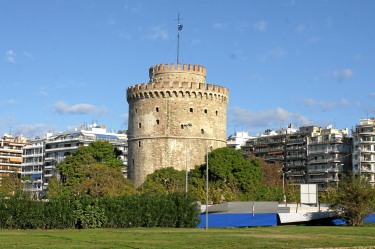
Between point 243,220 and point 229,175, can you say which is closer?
point 243,220

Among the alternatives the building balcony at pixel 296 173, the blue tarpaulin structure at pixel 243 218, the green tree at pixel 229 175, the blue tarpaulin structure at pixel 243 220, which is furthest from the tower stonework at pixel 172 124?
the building balcony at pixel 296 173

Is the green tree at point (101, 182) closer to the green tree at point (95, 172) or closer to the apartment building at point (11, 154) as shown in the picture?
the green tree at point (95, 172)

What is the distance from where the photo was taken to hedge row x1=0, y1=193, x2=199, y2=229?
42.7m

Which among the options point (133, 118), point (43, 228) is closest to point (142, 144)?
point (133, 118)

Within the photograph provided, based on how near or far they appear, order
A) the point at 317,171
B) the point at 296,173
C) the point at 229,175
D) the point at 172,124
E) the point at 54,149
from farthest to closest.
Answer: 1. the point at 54,149
2. the point at 296,173
3. the point at 317,171
4. the point at 172,124
5. the point at 229,175

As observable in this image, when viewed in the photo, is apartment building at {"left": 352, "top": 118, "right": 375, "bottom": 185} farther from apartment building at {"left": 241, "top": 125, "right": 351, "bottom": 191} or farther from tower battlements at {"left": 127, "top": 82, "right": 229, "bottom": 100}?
tower battlements at {"left": 127, "top": 82, "right": 229, "bottom": 100}

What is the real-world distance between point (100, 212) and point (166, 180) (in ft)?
102

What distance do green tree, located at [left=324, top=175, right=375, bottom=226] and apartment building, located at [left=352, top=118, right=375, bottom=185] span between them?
6099 cm

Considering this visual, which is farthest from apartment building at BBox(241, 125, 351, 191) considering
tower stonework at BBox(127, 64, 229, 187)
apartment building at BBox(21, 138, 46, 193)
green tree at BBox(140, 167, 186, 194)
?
green tree at BBox(140, 167, 186, 194)

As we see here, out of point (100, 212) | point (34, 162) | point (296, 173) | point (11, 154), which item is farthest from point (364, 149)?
point (100, 212)

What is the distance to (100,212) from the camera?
1727 inches

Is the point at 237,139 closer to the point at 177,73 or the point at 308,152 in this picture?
the point at 308,152

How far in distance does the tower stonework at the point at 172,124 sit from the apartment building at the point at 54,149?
38830 mm

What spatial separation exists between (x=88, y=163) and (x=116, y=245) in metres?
55.2
